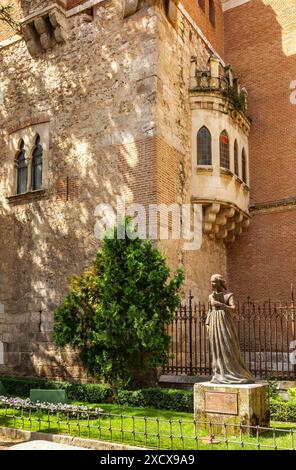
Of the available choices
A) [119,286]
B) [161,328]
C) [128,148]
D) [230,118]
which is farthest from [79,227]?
[230,118]

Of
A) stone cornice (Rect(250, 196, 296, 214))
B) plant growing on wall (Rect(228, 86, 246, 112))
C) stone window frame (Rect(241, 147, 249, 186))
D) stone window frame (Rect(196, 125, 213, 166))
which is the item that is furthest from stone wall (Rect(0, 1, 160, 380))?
stone cornice (Rect(250, 196, 296, 214))

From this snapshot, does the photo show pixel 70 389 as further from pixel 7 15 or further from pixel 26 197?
pixel 7 15

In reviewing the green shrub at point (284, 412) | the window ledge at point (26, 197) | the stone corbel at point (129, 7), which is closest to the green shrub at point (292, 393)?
the green shrub at point (284, 412)

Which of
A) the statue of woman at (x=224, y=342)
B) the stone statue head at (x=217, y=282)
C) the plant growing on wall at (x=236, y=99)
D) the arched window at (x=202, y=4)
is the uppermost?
the arched window at (x=202, y=4)

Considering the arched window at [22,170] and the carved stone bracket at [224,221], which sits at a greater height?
the arched window at [22,170]

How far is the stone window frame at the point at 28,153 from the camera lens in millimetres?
16906

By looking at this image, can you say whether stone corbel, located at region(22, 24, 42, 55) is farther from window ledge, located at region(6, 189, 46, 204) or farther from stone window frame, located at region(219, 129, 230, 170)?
stone window frame, located at region(219, 129, 230, 170)

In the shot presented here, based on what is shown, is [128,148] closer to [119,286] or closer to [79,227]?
[79,227]

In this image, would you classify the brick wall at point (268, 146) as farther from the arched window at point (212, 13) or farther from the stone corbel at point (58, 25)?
the stone corbel at point (58, 25)

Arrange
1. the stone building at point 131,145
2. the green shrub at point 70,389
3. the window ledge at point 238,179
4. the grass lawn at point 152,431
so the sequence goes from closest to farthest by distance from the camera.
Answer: the grass lawn at point 152,431, the green shrub at point 70,389, the stone building at point 131,145, the window ledge at point 238,179

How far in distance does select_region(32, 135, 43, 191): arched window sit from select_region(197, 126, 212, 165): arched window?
17.0 feet

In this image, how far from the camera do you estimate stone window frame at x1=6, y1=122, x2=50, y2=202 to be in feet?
55.5

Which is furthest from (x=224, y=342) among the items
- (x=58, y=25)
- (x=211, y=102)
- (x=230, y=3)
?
(x=230, y=3)

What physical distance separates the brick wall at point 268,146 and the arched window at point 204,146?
3101 millimetres
